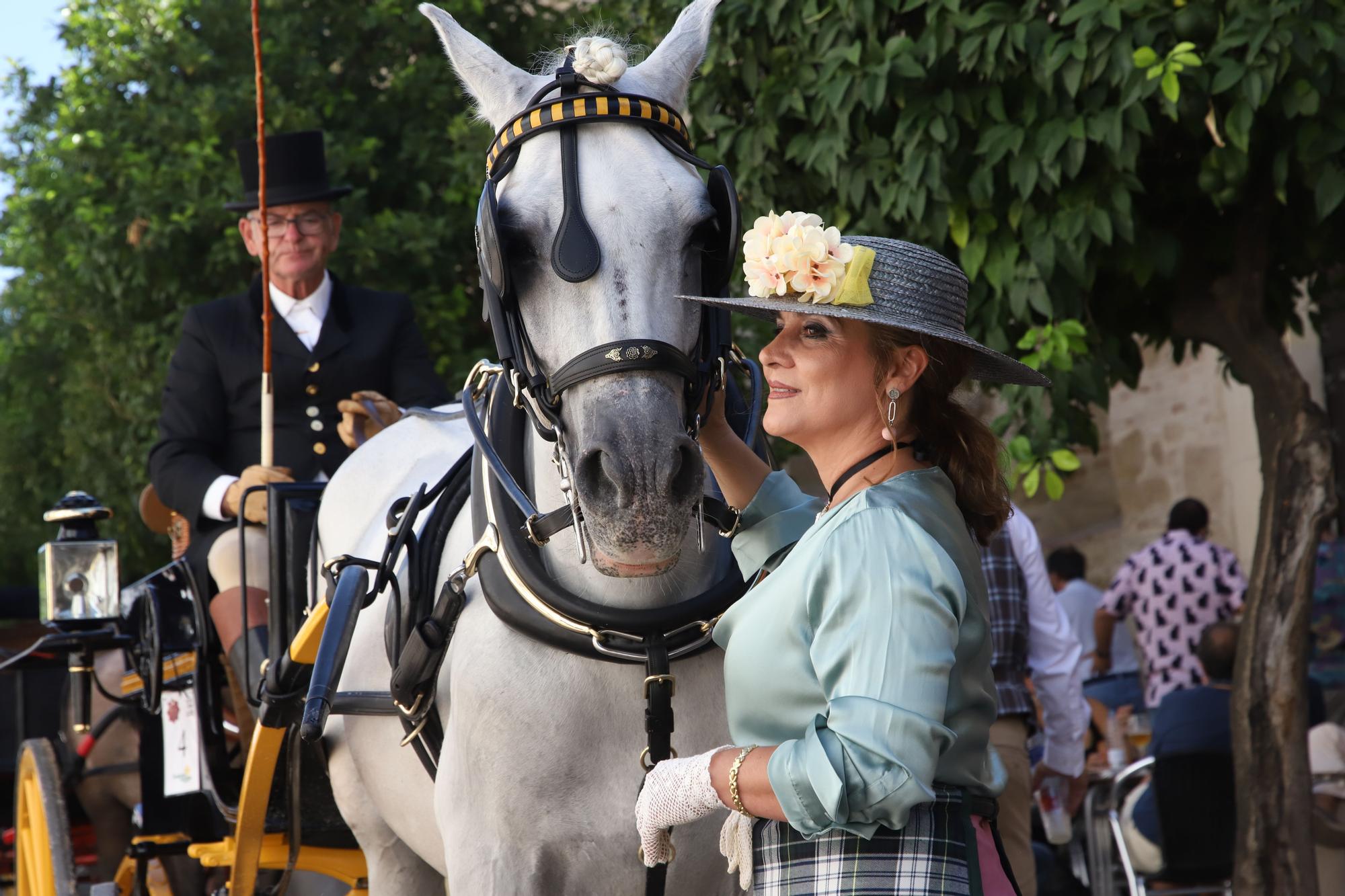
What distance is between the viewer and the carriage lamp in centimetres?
465

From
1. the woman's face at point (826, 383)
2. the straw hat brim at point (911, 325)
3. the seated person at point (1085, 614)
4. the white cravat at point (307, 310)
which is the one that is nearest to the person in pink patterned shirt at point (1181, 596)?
the seated person at point (1085, 614)

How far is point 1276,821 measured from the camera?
5.15 m

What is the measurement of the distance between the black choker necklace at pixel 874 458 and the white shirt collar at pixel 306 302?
2881 mm

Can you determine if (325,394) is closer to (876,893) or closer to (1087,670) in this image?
(876,893)

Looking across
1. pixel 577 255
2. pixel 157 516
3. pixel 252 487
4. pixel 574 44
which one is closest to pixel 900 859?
pixel 577 255

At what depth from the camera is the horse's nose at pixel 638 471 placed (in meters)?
2.28

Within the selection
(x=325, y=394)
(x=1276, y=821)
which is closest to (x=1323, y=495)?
(x=1276, y=821)

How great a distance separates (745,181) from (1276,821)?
285 cm

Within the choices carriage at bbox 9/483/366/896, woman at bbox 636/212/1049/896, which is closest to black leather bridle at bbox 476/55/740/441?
woman at bbox 636/212/1049/896

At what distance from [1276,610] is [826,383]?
362 centimetres

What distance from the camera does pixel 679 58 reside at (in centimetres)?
292

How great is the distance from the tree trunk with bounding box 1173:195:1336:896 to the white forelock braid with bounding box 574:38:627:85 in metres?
3.09

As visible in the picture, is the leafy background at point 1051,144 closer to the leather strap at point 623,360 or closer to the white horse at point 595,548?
the white horse at point 595,548

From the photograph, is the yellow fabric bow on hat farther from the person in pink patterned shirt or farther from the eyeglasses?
the person in pink patterned shirt
